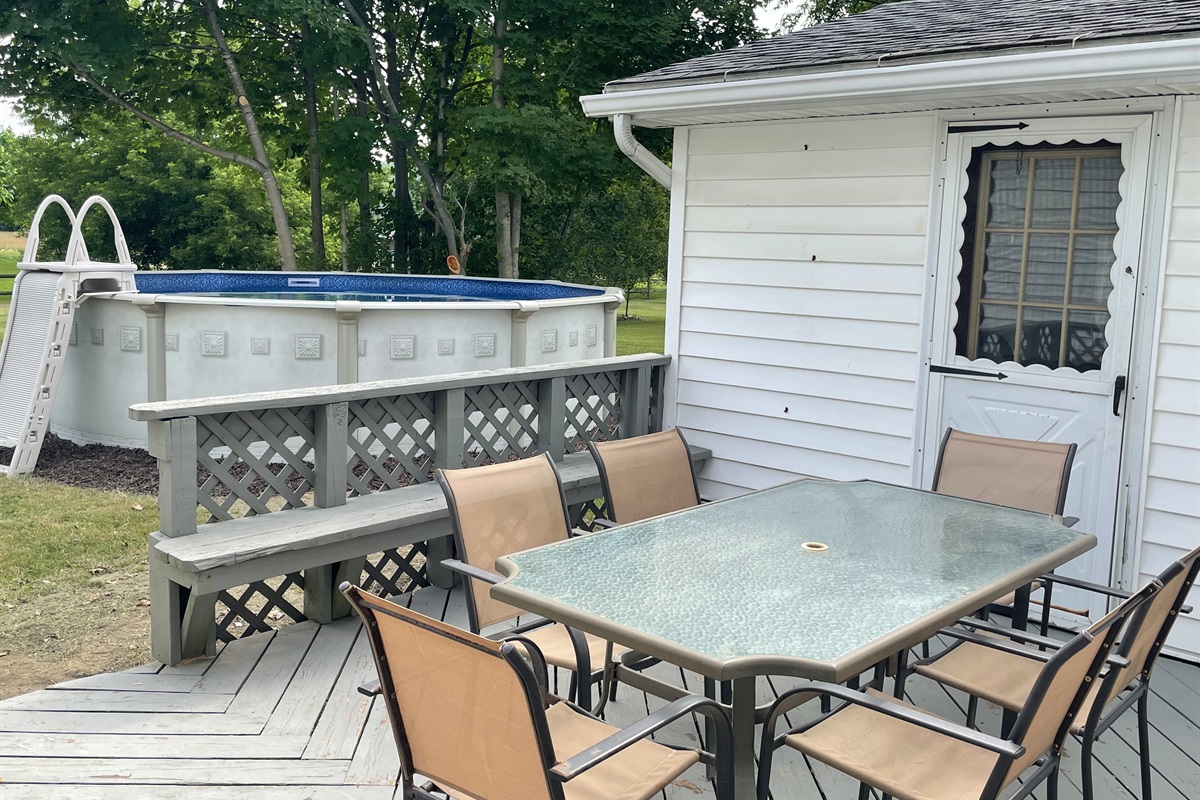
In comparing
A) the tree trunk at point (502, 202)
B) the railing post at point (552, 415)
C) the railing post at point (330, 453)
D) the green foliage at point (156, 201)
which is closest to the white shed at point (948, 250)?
the railing post at point (552, 415)

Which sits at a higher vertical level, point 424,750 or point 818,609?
point 818,609

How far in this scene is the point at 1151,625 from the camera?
2656mm

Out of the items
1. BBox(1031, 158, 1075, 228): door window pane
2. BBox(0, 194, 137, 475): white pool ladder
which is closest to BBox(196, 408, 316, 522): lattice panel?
BBox(1031, 158, 1075, 228): door window pane

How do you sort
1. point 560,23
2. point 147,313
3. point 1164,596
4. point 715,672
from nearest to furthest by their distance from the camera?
point 715,672 → point 1164,596 → point 147,313 → point 560,23

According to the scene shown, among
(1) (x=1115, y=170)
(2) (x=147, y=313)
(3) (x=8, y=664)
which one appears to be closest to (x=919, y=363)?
(1) (x=1115, y=170)

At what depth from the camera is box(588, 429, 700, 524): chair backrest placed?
3924 millimetres

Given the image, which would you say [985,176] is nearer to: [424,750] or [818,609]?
[818,609]

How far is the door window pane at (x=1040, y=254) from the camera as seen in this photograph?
4430 millimetres

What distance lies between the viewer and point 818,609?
262 cm

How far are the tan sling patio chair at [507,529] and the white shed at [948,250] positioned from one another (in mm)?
2202

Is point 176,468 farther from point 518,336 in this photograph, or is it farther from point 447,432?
point 518,336

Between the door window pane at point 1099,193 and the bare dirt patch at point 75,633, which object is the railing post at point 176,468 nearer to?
the bare dirt patch at point 75,633

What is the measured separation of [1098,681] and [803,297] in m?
2.85

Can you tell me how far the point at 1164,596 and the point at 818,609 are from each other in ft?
2.79
